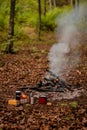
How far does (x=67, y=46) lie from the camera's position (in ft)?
69.4

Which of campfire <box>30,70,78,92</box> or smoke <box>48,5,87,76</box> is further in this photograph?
smoke <box>48,5,87,76</box>

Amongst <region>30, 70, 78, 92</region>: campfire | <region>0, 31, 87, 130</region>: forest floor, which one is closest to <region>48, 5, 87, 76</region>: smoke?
<region>0, 31, 87, 130</region>: forest floor

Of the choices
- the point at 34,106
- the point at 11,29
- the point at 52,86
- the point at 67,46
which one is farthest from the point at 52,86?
the point at 67,46

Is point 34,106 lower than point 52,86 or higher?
lower

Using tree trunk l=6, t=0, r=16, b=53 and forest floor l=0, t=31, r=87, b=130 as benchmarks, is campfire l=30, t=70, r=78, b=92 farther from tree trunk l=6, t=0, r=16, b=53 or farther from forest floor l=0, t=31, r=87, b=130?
tree trunk l=6, t=0, r=16, b=53

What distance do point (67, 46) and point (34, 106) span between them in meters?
12.4

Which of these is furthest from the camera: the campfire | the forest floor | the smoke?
the smoke

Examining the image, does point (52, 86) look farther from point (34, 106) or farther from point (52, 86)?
point (34, 106)

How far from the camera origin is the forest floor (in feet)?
25.4

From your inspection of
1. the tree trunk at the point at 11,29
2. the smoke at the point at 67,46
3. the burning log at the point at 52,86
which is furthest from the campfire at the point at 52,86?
the tree trunk at the point at 11,29

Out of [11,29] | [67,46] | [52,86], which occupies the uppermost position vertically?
[11,29]

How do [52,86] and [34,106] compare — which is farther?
[52,86]

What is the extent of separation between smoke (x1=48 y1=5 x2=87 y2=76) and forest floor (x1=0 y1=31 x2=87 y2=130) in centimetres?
50

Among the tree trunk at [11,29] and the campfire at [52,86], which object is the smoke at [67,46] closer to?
the campfire at [52,86]
